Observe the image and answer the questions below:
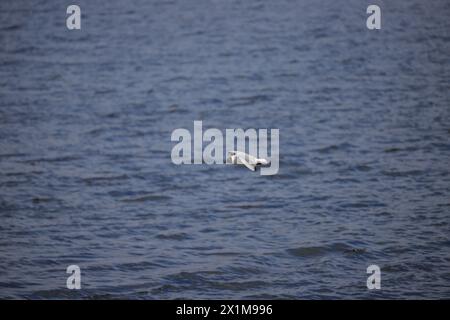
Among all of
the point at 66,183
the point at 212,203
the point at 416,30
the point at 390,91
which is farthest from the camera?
the point at 416,30

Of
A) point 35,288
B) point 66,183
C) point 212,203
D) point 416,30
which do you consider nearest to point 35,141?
point 66,183

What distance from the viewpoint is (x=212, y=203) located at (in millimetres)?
11352

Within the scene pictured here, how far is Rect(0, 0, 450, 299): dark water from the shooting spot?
933 centimetres

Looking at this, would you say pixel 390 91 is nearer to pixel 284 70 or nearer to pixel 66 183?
pixel 284 70

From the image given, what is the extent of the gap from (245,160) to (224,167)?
0.46 metres

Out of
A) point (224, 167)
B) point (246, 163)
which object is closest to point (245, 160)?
point (246, 163)

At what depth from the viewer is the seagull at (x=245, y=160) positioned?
12.4m

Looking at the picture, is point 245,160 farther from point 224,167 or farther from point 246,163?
point 224,167

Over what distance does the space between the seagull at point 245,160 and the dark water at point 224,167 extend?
8.1 inches

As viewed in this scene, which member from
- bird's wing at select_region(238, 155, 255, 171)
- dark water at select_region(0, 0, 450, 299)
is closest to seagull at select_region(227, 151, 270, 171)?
bird's wing at select_region(238, 155, 255, 171)

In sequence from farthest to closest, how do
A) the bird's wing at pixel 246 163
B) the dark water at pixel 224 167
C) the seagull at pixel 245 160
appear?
1. the seagull at pixel 245 160
2. the bird's wing at pixel 246 163
3. the dark water at pixel 224 167

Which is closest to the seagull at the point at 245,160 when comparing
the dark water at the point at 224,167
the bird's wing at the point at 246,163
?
the bird's wing at the point at 246,163

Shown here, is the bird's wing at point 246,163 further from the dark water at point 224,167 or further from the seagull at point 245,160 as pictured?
the dark water at point 224,167
